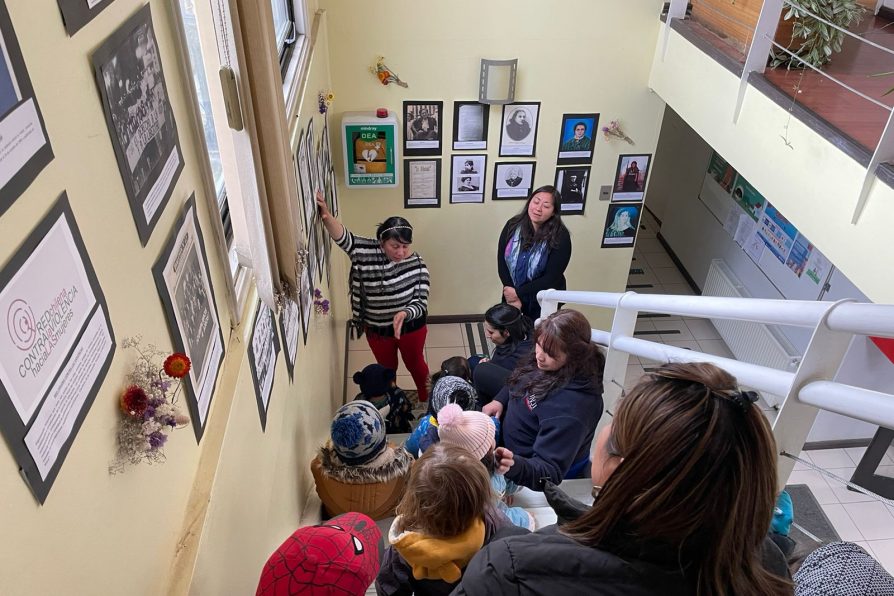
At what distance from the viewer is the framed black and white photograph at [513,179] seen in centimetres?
533

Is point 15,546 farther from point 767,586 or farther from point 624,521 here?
point 767,586

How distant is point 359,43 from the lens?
4750mm

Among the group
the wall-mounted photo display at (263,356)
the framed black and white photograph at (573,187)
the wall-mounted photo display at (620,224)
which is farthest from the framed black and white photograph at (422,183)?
the wall-mounted photo display at (263,356)

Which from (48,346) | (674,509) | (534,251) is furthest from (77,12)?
(534,251)

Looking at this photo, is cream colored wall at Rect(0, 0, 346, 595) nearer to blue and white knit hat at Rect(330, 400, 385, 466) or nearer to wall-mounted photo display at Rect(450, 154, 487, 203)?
blue and white knit hat at Rect(330, 400, 385, 466)

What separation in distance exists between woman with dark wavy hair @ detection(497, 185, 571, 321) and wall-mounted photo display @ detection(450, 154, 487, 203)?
0.80 meters

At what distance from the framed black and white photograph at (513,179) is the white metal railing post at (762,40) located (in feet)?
6.51

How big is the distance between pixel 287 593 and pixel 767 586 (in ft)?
Result: 3.87

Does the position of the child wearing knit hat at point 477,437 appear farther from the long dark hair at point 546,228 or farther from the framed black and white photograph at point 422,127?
the framed black and white photograph at point 422,127

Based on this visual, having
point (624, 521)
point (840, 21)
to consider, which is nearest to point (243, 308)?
point (624, 521)

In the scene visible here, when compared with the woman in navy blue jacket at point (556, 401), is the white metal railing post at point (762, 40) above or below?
above

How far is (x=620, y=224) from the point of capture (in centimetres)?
566

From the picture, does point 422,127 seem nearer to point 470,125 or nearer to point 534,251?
point 470,125

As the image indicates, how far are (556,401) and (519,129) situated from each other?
3184 millimetres
